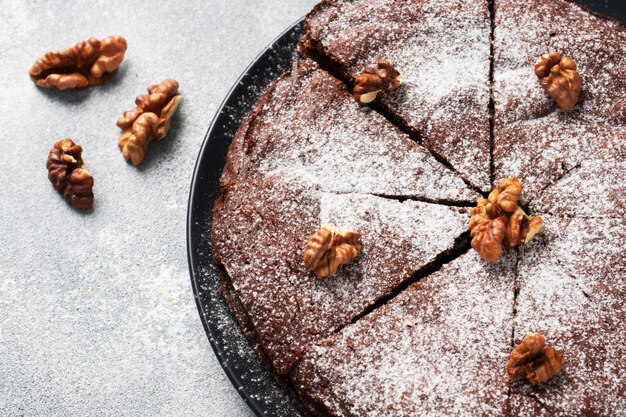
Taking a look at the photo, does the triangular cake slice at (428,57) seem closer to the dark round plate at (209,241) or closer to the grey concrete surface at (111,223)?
the dark round plate at (209,241)

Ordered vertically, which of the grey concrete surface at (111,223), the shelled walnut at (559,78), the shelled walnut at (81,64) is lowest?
the grey concrete surface at (111,223)

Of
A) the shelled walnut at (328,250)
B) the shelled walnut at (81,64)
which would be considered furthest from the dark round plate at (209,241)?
the shelled walnut at (81,64)

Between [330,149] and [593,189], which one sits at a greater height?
[330,149]

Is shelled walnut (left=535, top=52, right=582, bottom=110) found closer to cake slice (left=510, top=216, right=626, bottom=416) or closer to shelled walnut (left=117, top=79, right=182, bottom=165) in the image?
cake slice (left=510, top=216, right=626, bottom=416)

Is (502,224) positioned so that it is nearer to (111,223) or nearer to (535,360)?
(535,360)

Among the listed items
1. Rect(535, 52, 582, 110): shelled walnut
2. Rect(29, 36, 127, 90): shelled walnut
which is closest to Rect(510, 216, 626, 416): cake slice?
Rect(535, 52, 582, 110): shelled walnut

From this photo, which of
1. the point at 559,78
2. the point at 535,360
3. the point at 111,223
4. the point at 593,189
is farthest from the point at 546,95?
the point at 111,223
